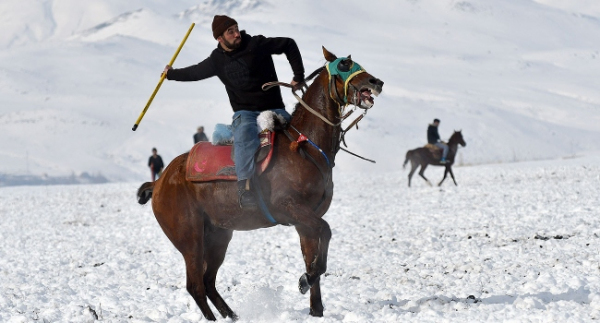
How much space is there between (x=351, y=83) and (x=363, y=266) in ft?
13.2

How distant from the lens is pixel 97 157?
54.7 m

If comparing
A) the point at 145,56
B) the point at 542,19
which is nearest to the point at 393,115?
the point at 145,56

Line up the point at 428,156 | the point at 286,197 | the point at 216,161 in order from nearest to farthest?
the point at 286,197
the point at 216,161
the point at 428,156

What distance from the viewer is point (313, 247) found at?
293 inches

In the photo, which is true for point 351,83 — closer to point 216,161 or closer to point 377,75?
point 216,161

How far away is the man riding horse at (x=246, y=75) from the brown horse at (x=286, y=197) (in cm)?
18

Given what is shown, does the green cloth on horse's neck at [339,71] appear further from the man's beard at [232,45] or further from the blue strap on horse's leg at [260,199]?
the blue strap on horse's leg at [260,199]

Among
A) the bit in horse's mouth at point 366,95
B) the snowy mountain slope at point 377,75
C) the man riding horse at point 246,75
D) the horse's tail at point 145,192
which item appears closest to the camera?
the bit in horse's mouth at point 366,95

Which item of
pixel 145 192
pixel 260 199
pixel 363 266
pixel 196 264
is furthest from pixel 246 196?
pixel 363 266

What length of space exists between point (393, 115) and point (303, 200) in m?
60.3

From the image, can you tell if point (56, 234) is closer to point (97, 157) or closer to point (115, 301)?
point (115, 301)

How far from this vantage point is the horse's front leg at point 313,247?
7.26 metres

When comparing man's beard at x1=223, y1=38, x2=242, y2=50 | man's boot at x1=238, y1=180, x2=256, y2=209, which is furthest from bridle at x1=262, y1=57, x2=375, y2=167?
man's boot at x1=238, y1=180, x2=256, y2=209

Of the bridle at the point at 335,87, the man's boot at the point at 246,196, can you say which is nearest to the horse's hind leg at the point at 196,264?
the man's boot at the point at 246,196
